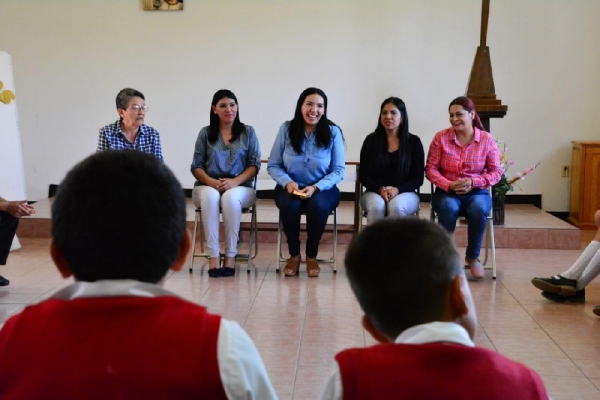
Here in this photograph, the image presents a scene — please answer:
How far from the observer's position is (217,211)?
395cm

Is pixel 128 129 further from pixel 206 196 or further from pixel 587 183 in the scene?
pixel 587 183

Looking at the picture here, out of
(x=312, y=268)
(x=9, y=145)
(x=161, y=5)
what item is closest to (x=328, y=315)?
(x=312, y=268)

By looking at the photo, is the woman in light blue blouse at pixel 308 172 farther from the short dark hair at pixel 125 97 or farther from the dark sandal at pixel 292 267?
the short dark hair at pixel 125 97

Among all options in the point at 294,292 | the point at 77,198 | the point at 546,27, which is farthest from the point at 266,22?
the point at 77,198

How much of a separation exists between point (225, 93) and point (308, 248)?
1.11 meters

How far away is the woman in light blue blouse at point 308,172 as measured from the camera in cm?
393

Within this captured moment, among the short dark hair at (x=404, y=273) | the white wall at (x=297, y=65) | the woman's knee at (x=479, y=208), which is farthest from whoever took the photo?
the white wall at (x=297, y=65)

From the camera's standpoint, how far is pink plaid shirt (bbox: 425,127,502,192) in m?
3.95

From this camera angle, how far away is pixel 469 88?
476 centimetres

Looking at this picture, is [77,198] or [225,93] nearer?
[77,198]

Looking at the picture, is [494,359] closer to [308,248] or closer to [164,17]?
[308,248]

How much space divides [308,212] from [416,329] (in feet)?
9.66

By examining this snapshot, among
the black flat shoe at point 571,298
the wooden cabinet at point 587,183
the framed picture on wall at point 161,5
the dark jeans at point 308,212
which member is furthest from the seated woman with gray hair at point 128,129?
the wooden cabinet at point 587,183

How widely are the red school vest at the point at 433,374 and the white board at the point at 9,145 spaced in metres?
4.74
